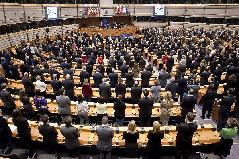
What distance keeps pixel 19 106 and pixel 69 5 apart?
3415cm

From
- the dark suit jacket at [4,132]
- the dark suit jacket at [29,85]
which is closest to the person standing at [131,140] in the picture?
the dark suit jacket at [4,132]

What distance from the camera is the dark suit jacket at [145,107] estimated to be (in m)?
11.7

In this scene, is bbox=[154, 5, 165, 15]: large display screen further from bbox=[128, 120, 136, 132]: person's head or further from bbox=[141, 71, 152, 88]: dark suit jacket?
bbox=[128, 120, 136, 132]: person's head

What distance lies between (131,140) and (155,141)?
31.2 inches

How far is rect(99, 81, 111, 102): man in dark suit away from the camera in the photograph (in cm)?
1375

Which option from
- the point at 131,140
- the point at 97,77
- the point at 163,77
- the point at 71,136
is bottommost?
the point at 131,140

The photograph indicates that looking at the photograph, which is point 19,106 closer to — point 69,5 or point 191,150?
point 191,150

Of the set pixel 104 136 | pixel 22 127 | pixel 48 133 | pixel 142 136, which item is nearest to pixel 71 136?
pixel 48 133

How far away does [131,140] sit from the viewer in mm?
9656

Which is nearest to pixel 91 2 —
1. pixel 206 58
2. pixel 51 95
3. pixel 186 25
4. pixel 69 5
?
pixel 69 5

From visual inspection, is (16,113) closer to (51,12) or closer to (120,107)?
(120,107)

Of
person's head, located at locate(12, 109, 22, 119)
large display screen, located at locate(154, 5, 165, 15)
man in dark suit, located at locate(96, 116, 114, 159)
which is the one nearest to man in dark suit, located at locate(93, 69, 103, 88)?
person's head, located at locate(12, 109, 22, 119)

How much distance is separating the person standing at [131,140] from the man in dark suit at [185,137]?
1.46 metres

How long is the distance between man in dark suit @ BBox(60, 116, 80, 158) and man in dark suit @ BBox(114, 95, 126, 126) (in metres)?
2.43
